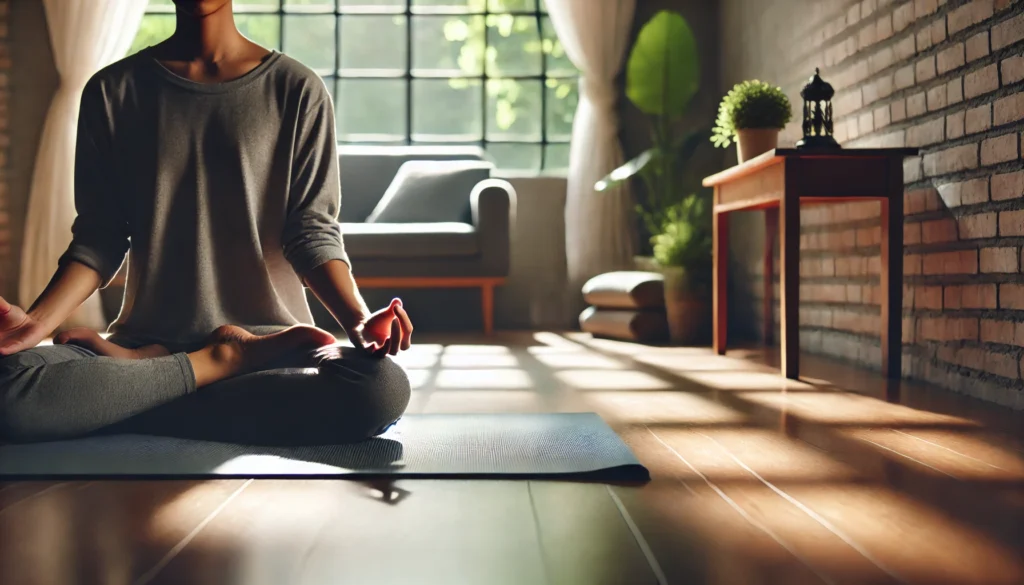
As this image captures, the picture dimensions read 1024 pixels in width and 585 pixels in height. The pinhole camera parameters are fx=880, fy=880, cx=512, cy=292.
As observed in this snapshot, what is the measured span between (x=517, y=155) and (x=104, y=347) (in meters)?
3.82

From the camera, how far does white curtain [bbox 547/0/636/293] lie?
4.57m

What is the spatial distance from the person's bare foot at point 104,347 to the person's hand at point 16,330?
100 millimetres

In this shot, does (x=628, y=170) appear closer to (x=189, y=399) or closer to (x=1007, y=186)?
(x=1007, y=186)

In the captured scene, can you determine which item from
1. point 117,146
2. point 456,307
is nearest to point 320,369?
point 117,146

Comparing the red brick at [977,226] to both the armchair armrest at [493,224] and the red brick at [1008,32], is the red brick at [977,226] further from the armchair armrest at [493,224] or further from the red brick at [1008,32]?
the armchair armrest at [493,224]

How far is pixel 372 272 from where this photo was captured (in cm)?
396

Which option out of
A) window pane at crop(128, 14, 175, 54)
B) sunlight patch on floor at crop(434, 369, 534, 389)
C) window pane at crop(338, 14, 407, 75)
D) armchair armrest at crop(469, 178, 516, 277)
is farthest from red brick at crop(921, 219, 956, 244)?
window pane at crop(128, 14, 175, 54)

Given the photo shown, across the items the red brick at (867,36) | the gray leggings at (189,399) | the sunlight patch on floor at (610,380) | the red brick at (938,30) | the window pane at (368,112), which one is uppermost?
the window pane at (368,112)

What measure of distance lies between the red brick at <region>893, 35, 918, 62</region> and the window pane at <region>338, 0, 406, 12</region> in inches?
125

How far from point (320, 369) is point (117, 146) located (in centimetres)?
52

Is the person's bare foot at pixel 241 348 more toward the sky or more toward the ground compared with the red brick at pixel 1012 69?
more toward the ground

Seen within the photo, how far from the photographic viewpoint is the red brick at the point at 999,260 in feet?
6.27

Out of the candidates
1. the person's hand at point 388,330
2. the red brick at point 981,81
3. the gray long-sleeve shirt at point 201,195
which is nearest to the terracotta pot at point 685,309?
the red brick at point 981,81

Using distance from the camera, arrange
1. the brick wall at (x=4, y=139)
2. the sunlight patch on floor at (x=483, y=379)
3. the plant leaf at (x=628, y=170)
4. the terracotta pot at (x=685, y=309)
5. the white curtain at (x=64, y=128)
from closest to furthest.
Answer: the sunlight patch on floor at (x=483, y=379) < the terracotta pot at (x=685, y=309) < the plant leaf at (x=628, y=170) < the white curtain at (x=64, y=128) < the brick wall at (x=4, y=139)
